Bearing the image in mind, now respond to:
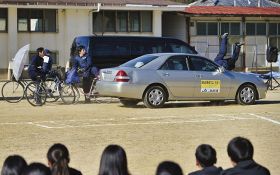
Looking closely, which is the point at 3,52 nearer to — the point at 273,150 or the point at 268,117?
the point at 268,117

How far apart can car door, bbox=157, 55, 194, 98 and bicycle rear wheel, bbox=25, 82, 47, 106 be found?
3.42m

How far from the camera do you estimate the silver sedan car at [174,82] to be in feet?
62.7

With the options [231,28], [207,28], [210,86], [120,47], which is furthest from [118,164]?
[231,28]

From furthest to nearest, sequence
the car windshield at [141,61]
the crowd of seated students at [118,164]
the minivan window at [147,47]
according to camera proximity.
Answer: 1. the minivan window at [147,47]
2. the car windshield at [141,61]
3. the crowd of seated students at [118,164]

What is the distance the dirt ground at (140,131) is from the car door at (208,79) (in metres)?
0.38

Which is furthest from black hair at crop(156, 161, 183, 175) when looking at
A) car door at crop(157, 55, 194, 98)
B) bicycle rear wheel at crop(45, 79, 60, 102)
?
bicycle rear wheel at crop(45, 79, 60, 102)

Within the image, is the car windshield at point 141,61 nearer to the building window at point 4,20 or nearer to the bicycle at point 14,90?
the bicycle at point 14,90

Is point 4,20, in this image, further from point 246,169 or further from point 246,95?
point 246,169

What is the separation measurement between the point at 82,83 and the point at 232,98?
4.40m

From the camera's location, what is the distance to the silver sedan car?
1911 centimetres

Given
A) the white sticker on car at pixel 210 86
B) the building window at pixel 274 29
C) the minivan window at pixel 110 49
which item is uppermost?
the building window at pixel 274 29

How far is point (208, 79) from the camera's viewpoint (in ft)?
65.0

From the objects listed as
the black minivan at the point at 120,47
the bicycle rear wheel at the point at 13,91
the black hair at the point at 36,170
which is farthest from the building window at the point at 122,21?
the black hair at the point at 36,170

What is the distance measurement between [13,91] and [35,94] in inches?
86.0
